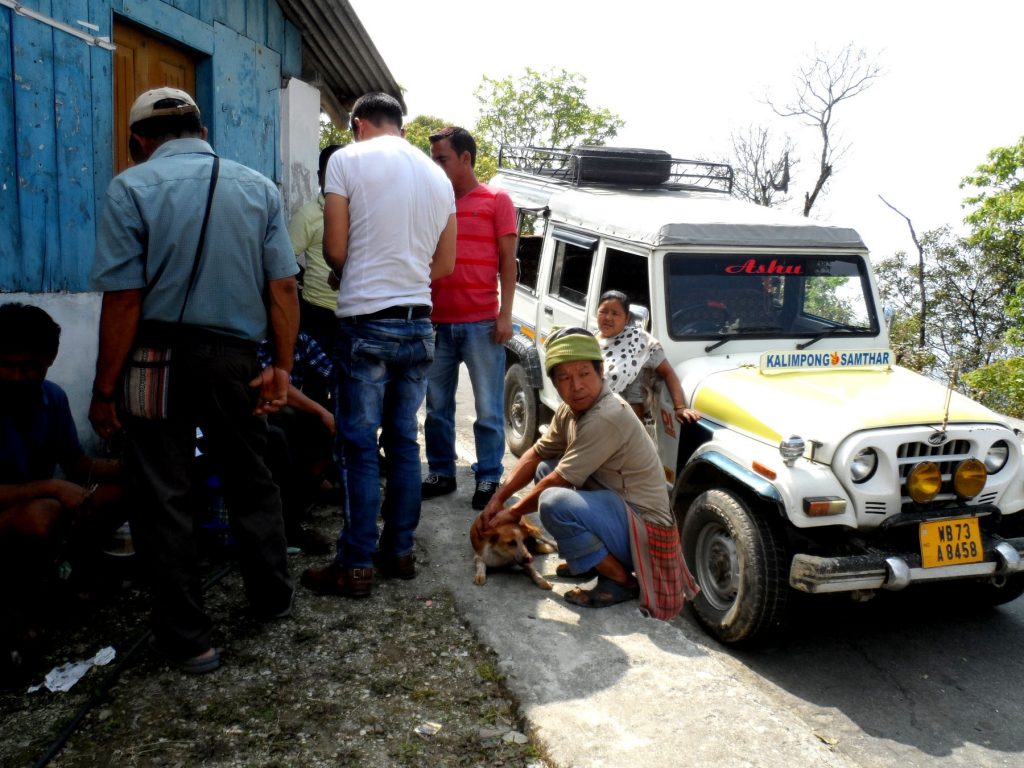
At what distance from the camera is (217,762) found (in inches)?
104

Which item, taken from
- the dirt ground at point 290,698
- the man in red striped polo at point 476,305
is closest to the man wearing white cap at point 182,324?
the dirt ground at point 290,698

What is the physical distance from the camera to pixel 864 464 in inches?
147

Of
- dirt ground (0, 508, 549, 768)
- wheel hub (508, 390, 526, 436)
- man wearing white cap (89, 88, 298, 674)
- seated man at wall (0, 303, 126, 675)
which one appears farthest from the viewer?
wheel hub (508, 390, 526, 436)

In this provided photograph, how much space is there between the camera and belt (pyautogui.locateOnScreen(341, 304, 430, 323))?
3.68m

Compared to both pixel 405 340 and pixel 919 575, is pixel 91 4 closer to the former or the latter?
pixel 405 340

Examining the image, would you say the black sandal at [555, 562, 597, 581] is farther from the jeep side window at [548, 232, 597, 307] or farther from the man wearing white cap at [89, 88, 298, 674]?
the jeep side window at [548, 232, 597, 307]

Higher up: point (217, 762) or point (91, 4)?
point (91, 4)

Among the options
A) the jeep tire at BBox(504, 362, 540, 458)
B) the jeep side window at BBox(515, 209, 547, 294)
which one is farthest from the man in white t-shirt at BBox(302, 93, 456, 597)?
the jeep side window at BBox(515, 209, 547, 294)

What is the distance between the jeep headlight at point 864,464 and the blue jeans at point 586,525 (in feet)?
3.39

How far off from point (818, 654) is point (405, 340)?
8.03ft

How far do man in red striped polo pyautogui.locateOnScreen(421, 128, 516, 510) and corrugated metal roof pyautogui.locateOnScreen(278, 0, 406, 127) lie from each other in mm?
2323

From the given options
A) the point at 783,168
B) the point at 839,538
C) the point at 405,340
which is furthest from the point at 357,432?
the point at 783,168

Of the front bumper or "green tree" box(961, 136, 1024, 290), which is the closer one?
the front bumper

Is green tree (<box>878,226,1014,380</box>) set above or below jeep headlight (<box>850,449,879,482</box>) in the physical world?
above
